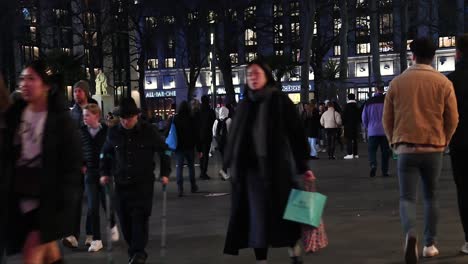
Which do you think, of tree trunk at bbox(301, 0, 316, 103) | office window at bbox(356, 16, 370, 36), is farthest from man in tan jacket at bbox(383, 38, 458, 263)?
office window at bbox(356, 16, 370, 36)

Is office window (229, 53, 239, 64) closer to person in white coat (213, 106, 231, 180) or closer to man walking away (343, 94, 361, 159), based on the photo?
man walking away (343, 94, 361, 159)

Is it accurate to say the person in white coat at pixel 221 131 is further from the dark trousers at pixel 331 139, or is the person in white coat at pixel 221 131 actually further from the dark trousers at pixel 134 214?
the dark trousers at pixel 134 214

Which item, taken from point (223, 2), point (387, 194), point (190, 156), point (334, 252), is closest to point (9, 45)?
point (223, 2)

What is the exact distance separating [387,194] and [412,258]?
20.3 ft

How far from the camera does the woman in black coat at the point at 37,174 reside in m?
4.68

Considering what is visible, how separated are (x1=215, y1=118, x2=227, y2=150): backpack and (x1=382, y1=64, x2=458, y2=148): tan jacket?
36.4ft

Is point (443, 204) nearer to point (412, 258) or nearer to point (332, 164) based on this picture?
point (412, 258)

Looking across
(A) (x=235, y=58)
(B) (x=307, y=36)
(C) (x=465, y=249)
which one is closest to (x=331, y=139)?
(C) (x=465, y=249)

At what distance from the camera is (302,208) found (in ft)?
19.1

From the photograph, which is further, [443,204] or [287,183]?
[443,204]

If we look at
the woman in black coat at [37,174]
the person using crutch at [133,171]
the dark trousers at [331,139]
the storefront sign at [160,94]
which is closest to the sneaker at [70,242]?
the person using crutch at [133,171]

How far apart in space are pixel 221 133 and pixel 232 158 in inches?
472

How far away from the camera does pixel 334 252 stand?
767cm

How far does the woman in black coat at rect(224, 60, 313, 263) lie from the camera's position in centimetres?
594
